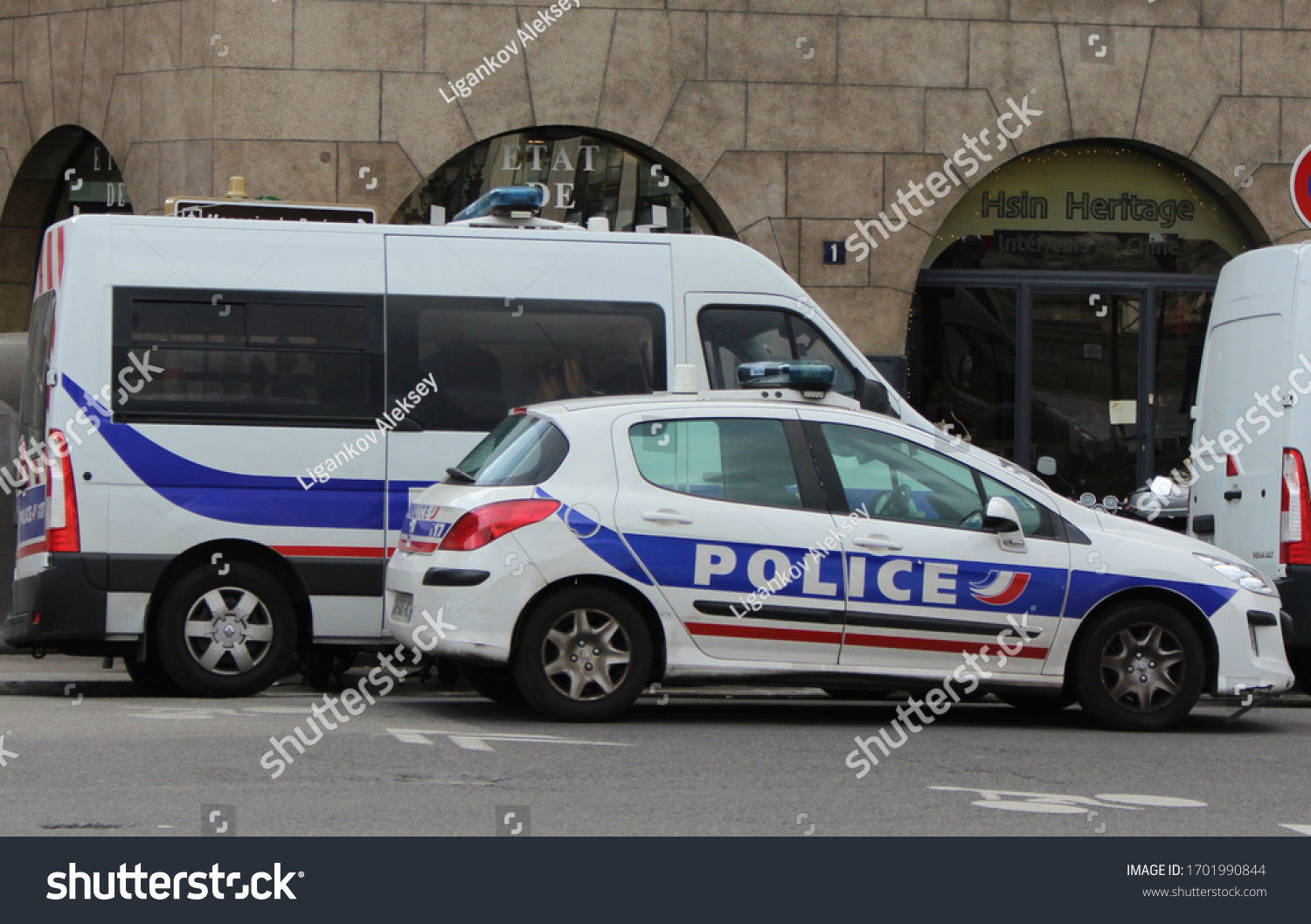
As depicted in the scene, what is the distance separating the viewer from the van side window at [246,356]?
30.4 feet

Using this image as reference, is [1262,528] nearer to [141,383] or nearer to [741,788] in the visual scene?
[741,788]

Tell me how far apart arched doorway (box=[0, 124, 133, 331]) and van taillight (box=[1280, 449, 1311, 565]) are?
10.4 m

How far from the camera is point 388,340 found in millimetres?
9625

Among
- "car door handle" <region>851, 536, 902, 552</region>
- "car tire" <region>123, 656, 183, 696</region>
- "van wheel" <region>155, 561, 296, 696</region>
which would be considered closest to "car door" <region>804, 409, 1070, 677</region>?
"car door handle" <region>851, 536, 902, 552</region>

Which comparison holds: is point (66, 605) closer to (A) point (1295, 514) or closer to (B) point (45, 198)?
(A) point (1295, 514)

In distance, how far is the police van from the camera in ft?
33.0

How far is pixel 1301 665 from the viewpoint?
1098cm

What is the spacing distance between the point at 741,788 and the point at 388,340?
3996 mm

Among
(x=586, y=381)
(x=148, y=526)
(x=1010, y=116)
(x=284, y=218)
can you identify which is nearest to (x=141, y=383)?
(x=148, y=526)

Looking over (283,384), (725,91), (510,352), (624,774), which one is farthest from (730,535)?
(725,91)

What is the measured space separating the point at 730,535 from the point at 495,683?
1.55 meters

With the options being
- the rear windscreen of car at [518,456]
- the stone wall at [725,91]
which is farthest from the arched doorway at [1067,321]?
the rear windscreen of car at [518,456]

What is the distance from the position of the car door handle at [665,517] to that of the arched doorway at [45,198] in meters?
9.28

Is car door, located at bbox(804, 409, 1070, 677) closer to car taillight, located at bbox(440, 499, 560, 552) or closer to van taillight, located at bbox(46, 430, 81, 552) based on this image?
car taillight, located at bbox(440, 499, 560, 552)
